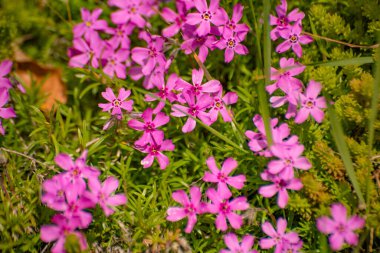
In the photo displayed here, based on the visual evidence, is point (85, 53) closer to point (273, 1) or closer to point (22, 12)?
point (22, 12)

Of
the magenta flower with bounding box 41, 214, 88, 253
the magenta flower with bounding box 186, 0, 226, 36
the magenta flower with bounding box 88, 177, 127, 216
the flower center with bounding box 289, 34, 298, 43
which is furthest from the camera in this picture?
the flower center with bounding box 289, 34, 298, 43

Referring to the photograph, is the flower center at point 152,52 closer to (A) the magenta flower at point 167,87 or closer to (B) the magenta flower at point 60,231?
(A) the magenta flower at point 167,87

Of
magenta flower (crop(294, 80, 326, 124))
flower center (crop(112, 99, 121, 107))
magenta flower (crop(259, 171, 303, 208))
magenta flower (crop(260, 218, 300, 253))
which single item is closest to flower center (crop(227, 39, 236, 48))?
magenta flower (crop(294, 80, 326, 124))

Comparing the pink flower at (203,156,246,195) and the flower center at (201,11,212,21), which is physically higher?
the flower center at (201,11,212,21)

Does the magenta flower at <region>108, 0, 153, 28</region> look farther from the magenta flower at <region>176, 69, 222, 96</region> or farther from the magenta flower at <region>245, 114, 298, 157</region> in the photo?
the magenta flower at <region>245, 114, 298, 157</region>

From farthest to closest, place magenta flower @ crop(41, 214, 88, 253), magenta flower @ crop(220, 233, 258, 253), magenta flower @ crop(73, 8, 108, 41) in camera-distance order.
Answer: magenta flower @ crop(73, 8, 108, 41), magenta flower @ crop(220, 233, 258, 253), magenta flower @ crop(41, 214, 88, 253)

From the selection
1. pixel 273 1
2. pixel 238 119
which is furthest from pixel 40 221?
pixel 273 1
